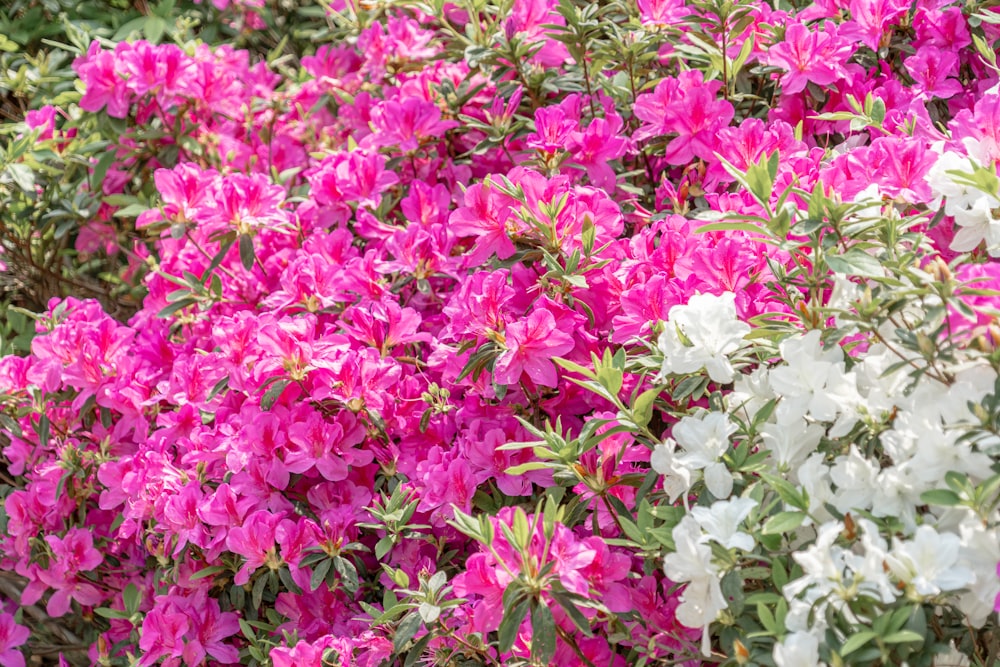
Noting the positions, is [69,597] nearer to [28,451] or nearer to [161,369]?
[28,451]

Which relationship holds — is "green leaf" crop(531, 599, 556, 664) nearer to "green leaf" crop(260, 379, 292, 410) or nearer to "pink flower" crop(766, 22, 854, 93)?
"green leaf" crop(260, 379, 292, 410)

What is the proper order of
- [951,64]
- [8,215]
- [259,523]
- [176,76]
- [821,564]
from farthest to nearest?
[8,215] → [176,76] → [951,64] → [259,523] → [821,564]

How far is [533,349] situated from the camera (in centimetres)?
163

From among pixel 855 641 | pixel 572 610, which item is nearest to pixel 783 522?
pixel 855 641

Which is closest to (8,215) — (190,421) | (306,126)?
(306,126)

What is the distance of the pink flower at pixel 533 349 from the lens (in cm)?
161

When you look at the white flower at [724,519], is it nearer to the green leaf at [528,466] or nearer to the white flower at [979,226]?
the green leaf at [528,466]

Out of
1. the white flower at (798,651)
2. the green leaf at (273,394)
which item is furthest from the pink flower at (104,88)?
the white flower at (798,651)

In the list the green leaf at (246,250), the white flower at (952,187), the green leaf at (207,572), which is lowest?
the green leaf at (207,572)

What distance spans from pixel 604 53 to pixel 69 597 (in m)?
1.48

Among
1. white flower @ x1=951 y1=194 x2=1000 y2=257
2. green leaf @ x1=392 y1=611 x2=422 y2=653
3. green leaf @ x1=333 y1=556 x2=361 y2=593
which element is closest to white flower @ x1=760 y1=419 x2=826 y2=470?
white flower @ x1=951 y1=194 x2=1000 y2=257

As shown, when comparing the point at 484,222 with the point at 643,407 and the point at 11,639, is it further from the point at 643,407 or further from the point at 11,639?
the point at 11,639

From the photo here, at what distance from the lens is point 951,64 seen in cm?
191

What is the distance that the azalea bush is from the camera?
1307 millimetres
